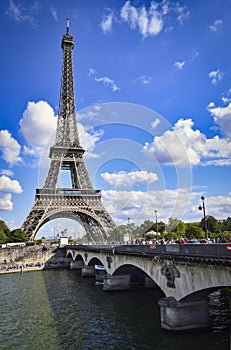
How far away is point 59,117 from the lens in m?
88.4

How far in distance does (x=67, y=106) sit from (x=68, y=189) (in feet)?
90.1

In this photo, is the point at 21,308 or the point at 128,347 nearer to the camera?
the point at 128,347

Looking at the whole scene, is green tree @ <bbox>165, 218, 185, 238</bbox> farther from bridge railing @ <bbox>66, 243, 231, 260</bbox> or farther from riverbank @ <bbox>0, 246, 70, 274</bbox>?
bridge railing @ <bbox>66, 243, 231, 260</bbox>

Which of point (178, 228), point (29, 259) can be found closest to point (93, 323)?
point (29, 259)

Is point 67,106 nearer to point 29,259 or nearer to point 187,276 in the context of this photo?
point 29,259

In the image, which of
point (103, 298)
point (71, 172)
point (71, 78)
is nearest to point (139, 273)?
point (103, 298)

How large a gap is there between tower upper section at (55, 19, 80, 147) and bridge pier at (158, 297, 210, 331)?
229ft

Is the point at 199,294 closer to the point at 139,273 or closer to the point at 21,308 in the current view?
the point at 21,308

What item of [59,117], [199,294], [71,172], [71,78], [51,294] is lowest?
[51,294]

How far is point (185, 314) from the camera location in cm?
1841

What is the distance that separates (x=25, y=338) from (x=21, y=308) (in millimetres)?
9142

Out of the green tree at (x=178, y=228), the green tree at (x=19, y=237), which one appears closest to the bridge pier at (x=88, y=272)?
the green tree at (x=19, y=237)

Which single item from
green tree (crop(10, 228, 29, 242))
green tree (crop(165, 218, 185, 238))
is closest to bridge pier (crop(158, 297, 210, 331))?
green tree (crop(165, 218, 185, 238))

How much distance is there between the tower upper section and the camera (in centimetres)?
8644
